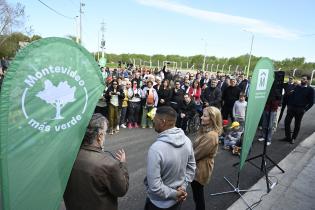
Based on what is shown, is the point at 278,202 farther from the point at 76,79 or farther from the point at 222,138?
the point at 76,79

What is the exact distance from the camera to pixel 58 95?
6.64 ft

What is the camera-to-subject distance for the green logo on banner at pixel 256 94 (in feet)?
15.0

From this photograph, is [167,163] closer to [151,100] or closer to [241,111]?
[241,111]

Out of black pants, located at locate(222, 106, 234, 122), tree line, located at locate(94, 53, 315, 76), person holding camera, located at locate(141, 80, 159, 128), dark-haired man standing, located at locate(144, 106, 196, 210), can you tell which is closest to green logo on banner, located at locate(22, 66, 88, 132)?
dark-haired man standing, located at locate(144, 106, 196, 210)

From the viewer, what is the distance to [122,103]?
9.84 m

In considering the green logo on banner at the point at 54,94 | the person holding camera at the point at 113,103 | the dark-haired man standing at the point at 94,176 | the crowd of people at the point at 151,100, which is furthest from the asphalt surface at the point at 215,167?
the green logo on banner at the point at 54,94

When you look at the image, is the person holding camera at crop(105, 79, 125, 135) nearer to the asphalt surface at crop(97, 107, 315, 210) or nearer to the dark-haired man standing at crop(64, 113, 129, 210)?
the asphalt surface at crop(97, 107, 315, 210)

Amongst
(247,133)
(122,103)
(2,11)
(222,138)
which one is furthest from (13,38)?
(247,133)

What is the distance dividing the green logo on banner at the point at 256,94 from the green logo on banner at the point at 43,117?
116 inches

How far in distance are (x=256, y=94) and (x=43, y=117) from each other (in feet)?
11.9

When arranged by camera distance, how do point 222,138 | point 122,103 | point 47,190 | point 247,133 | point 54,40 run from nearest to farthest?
point 54,40
point 47,190
point 247,133
point 222,138
point 122,103

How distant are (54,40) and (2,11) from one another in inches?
1376

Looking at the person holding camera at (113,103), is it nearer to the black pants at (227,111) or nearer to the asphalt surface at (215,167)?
the asphalt surface at (215,167)

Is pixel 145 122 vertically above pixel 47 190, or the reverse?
pixel 47 190
